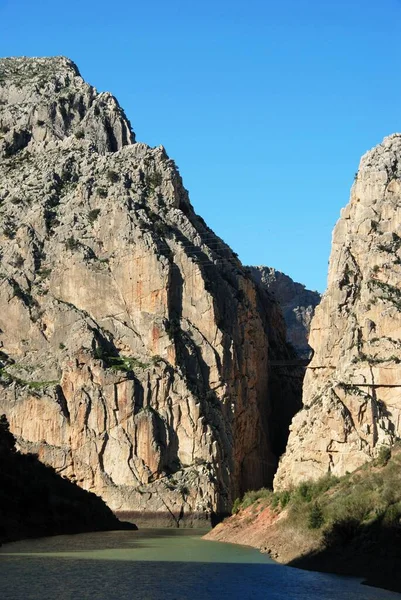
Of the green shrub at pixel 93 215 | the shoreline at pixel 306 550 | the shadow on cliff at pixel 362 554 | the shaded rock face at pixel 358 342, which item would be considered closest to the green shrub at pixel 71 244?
the green shrub at pixel 93 215

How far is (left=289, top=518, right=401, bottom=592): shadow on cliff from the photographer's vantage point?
59.1m

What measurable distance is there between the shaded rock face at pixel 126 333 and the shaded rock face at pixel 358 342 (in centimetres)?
1899

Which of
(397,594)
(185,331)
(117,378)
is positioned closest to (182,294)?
(185,331)

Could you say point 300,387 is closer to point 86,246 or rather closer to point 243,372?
point 243,372

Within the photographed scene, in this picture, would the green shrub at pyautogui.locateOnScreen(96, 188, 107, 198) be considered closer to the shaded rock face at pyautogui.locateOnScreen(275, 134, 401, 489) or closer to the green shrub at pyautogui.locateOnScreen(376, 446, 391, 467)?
the shaded rock face at pyautogui.locateOnScreen(275, 134, 401, 489)

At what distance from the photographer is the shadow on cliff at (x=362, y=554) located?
59094 mm

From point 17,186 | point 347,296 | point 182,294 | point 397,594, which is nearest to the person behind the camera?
point 397,594

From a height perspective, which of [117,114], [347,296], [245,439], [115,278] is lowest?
[245,439]

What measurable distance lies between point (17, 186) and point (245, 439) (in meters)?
46.3

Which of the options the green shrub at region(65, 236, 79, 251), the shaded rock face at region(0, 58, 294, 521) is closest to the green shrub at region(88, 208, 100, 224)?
the shaded rock face at region(0, 58, 294, 521)

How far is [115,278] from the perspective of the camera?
488ft

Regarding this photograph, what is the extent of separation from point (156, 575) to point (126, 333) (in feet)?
254

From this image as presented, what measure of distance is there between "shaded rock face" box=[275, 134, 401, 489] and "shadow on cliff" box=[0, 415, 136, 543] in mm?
19153

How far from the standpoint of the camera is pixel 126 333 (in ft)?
482
